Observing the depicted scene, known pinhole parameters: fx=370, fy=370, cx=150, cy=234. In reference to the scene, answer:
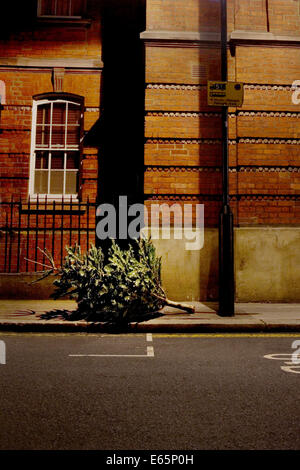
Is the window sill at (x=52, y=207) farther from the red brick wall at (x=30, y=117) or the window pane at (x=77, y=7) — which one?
the window pane at (x=77, y=7)

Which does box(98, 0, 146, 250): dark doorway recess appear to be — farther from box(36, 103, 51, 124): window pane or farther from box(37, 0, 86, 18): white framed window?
box(36, 103, 51, 124): window pane

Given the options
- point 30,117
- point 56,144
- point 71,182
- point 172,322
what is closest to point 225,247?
point 172,322

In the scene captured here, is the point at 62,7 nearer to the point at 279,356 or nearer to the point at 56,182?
the point at 56,182

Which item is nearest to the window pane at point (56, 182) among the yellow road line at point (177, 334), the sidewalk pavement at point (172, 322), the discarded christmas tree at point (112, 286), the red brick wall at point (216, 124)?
the red brick wall at point (216, 124)

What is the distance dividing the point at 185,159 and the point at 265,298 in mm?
3605

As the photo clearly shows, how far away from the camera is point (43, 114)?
9.30 meters

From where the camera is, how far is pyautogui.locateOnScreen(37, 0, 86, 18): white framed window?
31.0 ft

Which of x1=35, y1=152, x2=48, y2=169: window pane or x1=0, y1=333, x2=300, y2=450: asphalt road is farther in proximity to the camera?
x1=35, y1=152, x2=48, y2=169: window pane

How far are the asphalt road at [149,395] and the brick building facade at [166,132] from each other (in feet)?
11.2

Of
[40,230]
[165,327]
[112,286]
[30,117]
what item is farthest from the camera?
[30,117]

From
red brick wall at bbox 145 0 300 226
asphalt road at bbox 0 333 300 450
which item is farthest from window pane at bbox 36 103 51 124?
asphalt road at bbox 0 333 300 450

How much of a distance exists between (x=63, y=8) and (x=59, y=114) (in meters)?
2.77

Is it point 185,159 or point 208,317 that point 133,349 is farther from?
point 185,159
